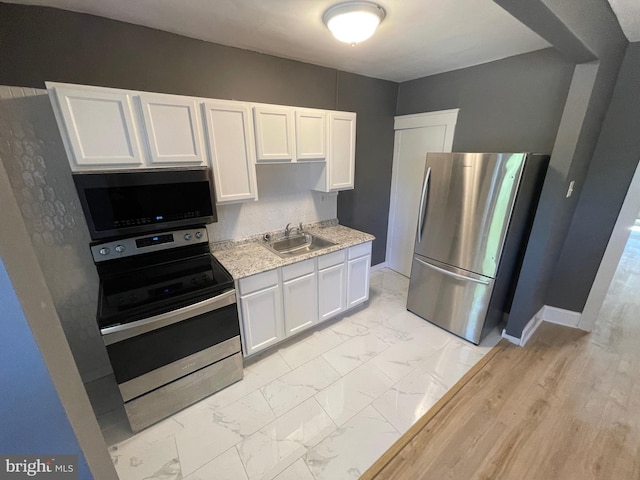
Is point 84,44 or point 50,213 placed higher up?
point 84,44

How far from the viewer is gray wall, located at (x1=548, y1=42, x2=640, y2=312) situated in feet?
6.56

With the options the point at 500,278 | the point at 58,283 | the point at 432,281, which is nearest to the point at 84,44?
the point at 58,283

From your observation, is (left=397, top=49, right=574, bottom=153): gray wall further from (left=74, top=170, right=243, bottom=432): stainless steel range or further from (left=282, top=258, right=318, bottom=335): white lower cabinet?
(left=74, top=170, right=243, bottom=432): stainless steel range

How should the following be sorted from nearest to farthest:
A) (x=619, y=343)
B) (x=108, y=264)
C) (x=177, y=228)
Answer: (x=108, y=264) → (x=177, y=228) → (x=619, y=343)

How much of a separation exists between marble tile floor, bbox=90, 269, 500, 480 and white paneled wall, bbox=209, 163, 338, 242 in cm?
115

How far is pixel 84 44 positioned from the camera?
1.59 metres

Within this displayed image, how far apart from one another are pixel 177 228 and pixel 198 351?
0.87 m

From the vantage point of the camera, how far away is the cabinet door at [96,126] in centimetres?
142

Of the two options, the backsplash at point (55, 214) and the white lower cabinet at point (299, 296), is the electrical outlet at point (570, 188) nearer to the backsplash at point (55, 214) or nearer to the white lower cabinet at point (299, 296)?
the white lower cabinet at point (299, 296)

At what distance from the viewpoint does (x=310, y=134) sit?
2.31 meters

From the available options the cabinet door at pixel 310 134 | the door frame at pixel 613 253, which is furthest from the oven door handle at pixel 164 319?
the door frame at pixel 613 253

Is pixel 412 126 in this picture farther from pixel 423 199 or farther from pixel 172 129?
pixel 172 129

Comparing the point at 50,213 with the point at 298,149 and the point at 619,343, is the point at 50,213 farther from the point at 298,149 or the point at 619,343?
the point at 619,343

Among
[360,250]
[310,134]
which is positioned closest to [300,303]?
[360,250]
